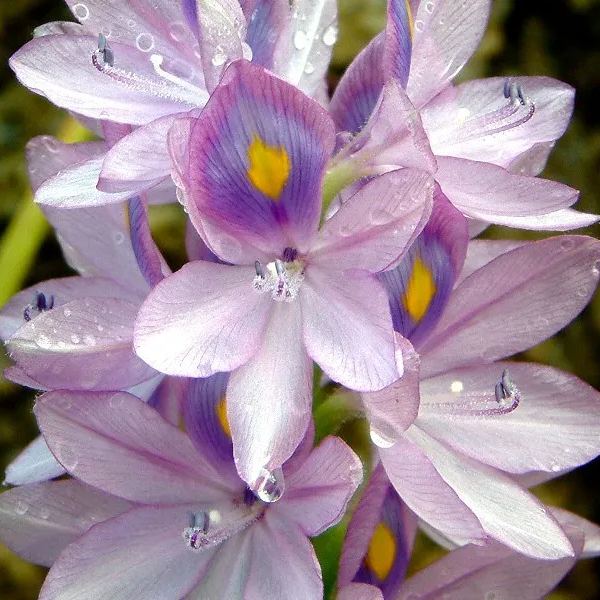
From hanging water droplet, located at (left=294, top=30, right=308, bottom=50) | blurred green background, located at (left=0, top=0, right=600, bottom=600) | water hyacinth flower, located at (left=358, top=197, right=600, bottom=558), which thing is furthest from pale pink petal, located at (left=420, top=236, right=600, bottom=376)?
blurred green background, located at (left=0, top=0, right=600, bottom=600)

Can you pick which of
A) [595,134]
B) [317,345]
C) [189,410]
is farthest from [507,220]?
[595,134]

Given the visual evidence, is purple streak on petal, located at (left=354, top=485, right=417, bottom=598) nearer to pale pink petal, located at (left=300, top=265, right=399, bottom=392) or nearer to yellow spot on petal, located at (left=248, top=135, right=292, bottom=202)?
pale pink petal, located at (left=300, top=265, right=399, bottom=392)

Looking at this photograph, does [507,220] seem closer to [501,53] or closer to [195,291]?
[195,291]

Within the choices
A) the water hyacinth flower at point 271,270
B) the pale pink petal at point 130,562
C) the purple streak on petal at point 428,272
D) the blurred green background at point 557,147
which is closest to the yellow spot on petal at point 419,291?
the purple streak on petal at point 428,272

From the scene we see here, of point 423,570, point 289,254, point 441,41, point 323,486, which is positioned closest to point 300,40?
point 441,41

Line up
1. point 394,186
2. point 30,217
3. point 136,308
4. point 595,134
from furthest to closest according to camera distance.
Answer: point 595,134 < point 30,217 < point 136,308 < point 394,186

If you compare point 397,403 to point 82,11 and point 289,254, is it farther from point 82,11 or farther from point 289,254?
point 82,11

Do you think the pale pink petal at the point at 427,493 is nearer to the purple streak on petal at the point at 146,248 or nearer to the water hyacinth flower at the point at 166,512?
the water hyacinth flower at the point at 166,512
